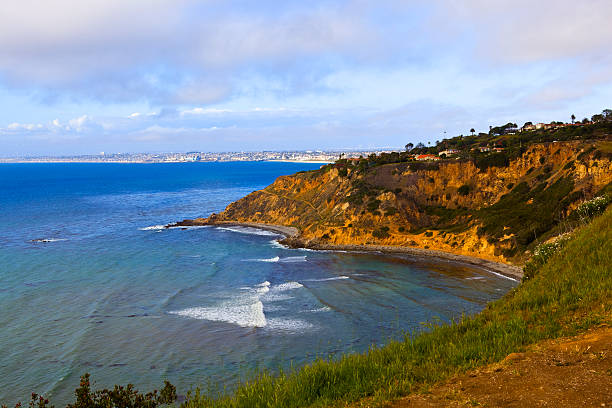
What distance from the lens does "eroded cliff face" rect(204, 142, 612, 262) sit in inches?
2381

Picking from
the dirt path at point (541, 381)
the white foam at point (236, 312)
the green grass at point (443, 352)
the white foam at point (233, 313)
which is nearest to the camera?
the dirt path at point (541, 381)

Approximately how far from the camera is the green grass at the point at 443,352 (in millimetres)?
10375

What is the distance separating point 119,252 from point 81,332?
1370 inches

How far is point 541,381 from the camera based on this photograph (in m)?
9.14

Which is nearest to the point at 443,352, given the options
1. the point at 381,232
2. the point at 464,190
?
the point at 381,232

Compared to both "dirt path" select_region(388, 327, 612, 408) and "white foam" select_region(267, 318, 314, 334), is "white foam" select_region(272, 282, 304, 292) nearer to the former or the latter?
"white foam" select_region(267, 318, 314, 334)

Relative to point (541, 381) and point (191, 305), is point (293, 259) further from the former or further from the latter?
point (541, 381)

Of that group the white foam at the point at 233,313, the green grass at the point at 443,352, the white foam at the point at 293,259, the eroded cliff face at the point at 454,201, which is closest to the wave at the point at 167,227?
the eroded cliff face at the point at 454,201

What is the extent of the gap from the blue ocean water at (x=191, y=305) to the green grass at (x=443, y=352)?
1639 centimetres

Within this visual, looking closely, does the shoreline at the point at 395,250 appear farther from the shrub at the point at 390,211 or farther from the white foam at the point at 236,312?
the white foam at the point at 236,312

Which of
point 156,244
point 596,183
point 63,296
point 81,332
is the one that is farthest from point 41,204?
→ point 596,183

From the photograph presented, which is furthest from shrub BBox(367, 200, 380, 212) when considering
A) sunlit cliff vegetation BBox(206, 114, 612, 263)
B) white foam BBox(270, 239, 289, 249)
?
white foam BBox(270, 239, 289, 249)

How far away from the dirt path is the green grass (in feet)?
1.90

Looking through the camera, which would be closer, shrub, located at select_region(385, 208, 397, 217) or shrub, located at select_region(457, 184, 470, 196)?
shrub, located at select_region(385, 208, 397, 217)
